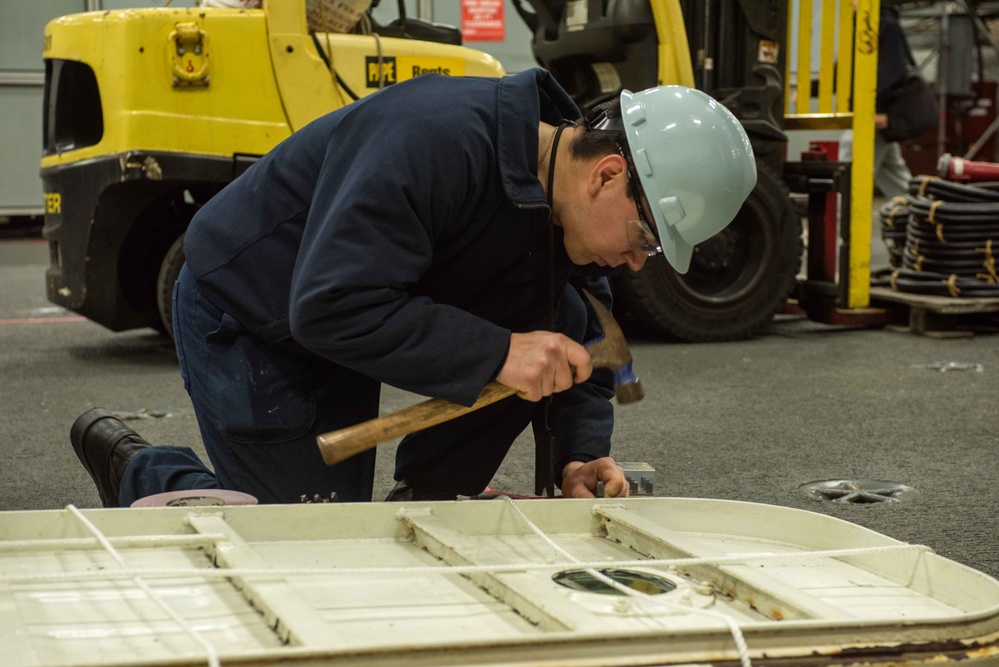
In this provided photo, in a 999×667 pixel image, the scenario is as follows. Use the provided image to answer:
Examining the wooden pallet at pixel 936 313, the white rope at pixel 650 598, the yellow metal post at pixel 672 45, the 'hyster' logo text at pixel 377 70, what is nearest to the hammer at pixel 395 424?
the white rope at pixel 650 598

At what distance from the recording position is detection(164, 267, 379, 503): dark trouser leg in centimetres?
234

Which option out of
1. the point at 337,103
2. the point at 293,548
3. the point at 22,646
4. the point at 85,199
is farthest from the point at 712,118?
the point at 85,199

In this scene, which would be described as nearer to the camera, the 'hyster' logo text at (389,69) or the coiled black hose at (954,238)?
the 'hyster' logo text at (389,69)

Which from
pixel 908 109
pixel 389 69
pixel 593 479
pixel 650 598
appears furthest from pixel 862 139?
pixel 650 598

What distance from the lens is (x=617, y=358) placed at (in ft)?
7.16

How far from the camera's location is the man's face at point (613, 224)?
2.03 meters

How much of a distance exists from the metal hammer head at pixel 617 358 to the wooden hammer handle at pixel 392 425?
23 centimetres

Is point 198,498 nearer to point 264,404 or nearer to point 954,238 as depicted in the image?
point 264,404

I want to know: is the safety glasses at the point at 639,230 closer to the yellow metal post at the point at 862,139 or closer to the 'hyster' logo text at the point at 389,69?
the 'hyster' logo text at the point at 389,69


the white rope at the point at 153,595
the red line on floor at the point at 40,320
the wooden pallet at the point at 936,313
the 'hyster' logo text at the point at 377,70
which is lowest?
the red line on floor at the point at 40,320

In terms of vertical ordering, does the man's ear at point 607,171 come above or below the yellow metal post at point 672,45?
below

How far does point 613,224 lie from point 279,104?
3017 mm

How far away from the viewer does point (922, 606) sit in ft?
5.49

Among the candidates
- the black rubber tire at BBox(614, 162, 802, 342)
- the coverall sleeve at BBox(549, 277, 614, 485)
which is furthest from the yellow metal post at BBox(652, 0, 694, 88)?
the coverall sleeve at BBox(549, 277, 614, 485)
